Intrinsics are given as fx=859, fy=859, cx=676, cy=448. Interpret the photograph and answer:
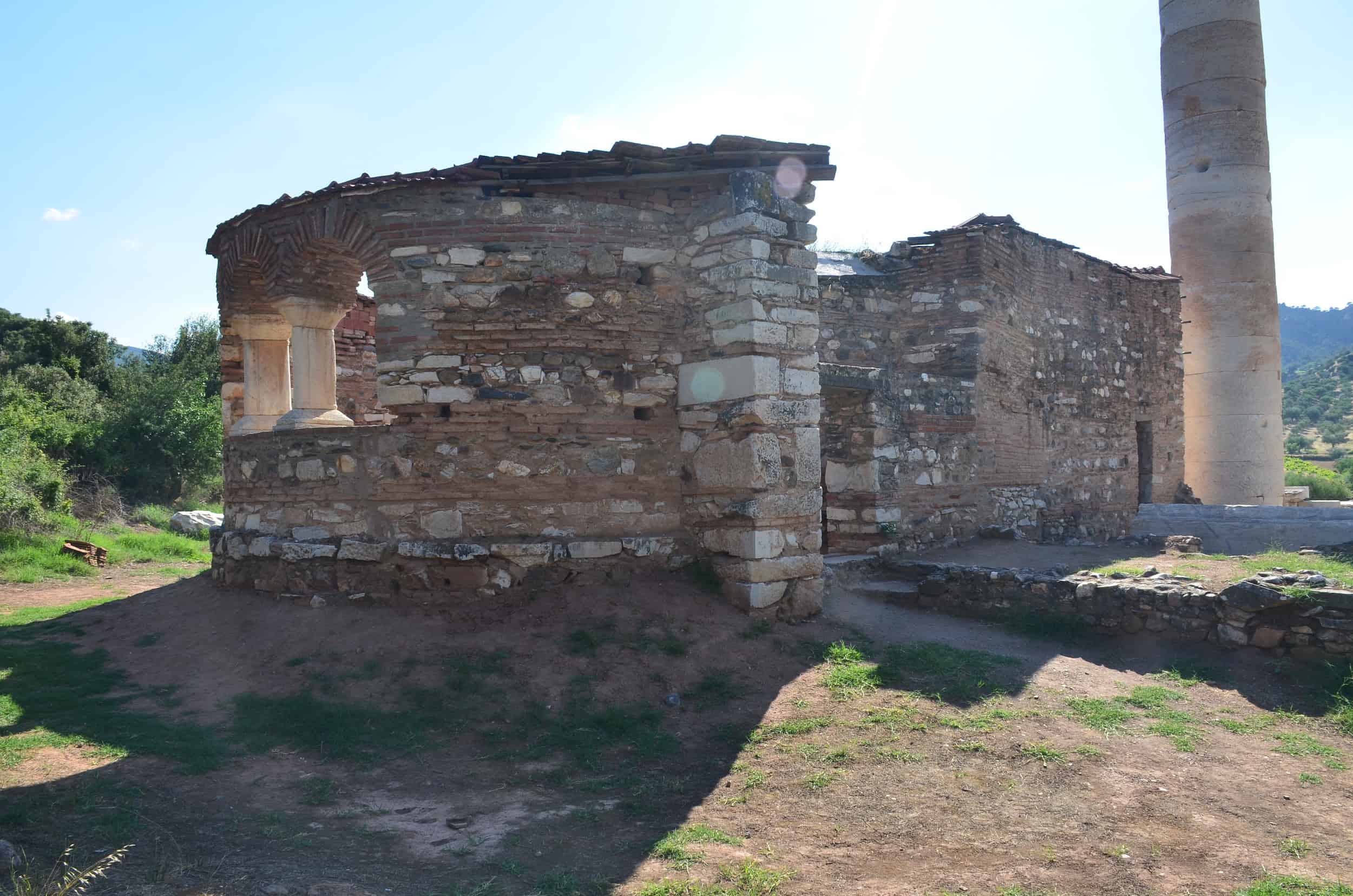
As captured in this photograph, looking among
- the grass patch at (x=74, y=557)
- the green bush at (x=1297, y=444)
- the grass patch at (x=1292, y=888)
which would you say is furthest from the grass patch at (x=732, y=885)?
the green bush at (x=1297, y=444)

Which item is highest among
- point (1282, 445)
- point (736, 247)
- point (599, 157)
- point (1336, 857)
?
Result: point (599, 157)

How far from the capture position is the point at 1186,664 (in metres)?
6.55

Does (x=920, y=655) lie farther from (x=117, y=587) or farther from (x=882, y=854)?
(x=117, y=587)

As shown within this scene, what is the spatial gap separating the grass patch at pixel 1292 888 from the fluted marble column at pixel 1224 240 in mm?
16423

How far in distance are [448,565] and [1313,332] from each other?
10376 cm

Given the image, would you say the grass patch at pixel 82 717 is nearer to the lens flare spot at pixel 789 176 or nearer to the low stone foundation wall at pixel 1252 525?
the lens flare spot at pixel 789 176

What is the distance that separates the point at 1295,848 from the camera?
12.7 feet

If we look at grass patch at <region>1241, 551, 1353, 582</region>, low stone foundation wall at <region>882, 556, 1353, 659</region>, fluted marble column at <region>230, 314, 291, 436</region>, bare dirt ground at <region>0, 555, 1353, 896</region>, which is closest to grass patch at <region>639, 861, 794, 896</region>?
bare dirt ground at <region>0, 555, 1353, 896</region>

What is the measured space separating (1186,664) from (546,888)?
5.34m

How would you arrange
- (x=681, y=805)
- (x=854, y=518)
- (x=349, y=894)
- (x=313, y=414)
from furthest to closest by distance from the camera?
1. (x=854, y=518)
2. (x=313, y=414)
3. (x=681, y=805)
4. (x=349, y=894)

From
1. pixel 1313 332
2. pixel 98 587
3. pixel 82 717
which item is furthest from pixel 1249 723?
pixel 1313 332

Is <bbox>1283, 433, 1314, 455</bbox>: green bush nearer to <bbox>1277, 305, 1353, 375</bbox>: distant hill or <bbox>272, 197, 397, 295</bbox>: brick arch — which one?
<bbox>1277, 305, 1353, 375</bbox>: distant hill

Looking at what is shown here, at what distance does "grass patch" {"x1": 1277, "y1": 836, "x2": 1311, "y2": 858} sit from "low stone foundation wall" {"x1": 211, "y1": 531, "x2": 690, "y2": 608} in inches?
172

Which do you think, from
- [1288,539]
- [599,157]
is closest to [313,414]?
[599,157]
